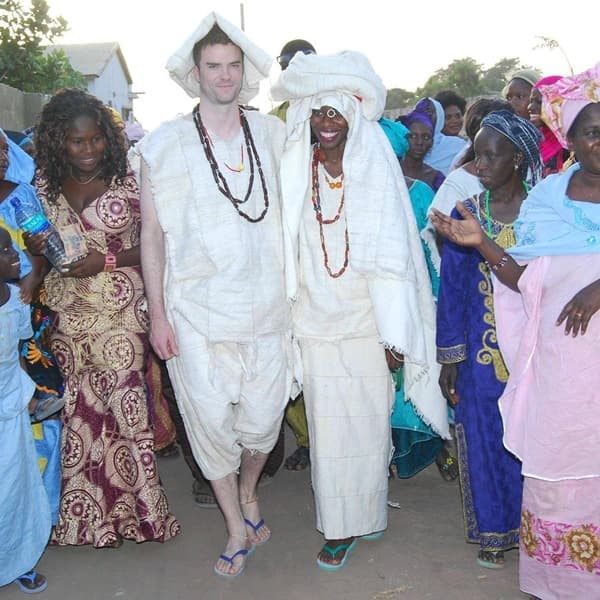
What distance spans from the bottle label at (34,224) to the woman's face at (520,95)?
441 cm

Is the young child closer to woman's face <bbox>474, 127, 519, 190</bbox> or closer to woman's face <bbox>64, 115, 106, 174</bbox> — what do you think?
woman's face <bbox>64, 115, 106, 174</bbox>

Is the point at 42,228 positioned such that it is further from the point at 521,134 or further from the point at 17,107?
the point at 17,107

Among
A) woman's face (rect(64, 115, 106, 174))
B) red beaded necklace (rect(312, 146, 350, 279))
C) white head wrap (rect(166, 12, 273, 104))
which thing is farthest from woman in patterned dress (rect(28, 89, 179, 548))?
red beaded necklace (rect(312, 146, 350, 279))

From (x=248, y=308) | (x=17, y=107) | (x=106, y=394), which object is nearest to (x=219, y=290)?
(x=248, y=308)

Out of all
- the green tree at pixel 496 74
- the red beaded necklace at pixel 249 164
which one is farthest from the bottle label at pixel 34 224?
the green tree at pixel 496 74

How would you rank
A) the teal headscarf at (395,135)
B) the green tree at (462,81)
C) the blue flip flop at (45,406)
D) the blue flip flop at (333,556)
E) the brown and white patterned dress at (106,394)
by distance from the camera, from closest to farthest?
the blue flip flop at (333,556) < the blue flip flop at (45,406) < the brown and white patterned dress at (106,394) < the teal headscarf at (395,135) < the green tree at (462,81)

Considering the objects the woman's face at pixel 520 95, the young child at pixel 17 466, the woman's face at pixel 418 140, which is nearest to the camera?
the young child at pixel 17 466

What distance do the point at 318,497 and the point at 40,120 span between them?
242cm

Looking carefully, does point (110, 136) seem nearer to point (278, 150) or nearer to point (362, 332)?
point (278, 150)

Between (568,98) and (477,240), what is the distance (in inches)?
26.5

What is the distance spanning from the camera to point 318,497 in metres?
4.28

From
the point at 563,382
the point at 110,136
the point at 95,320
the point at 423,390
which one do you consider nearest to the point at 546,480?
the point at 563,382

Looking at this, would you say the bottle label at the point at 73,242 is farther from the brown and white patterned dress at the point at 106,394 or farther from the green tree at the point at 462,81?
the green tree at the point at 462,81

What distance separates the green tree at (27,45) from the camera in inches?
456
